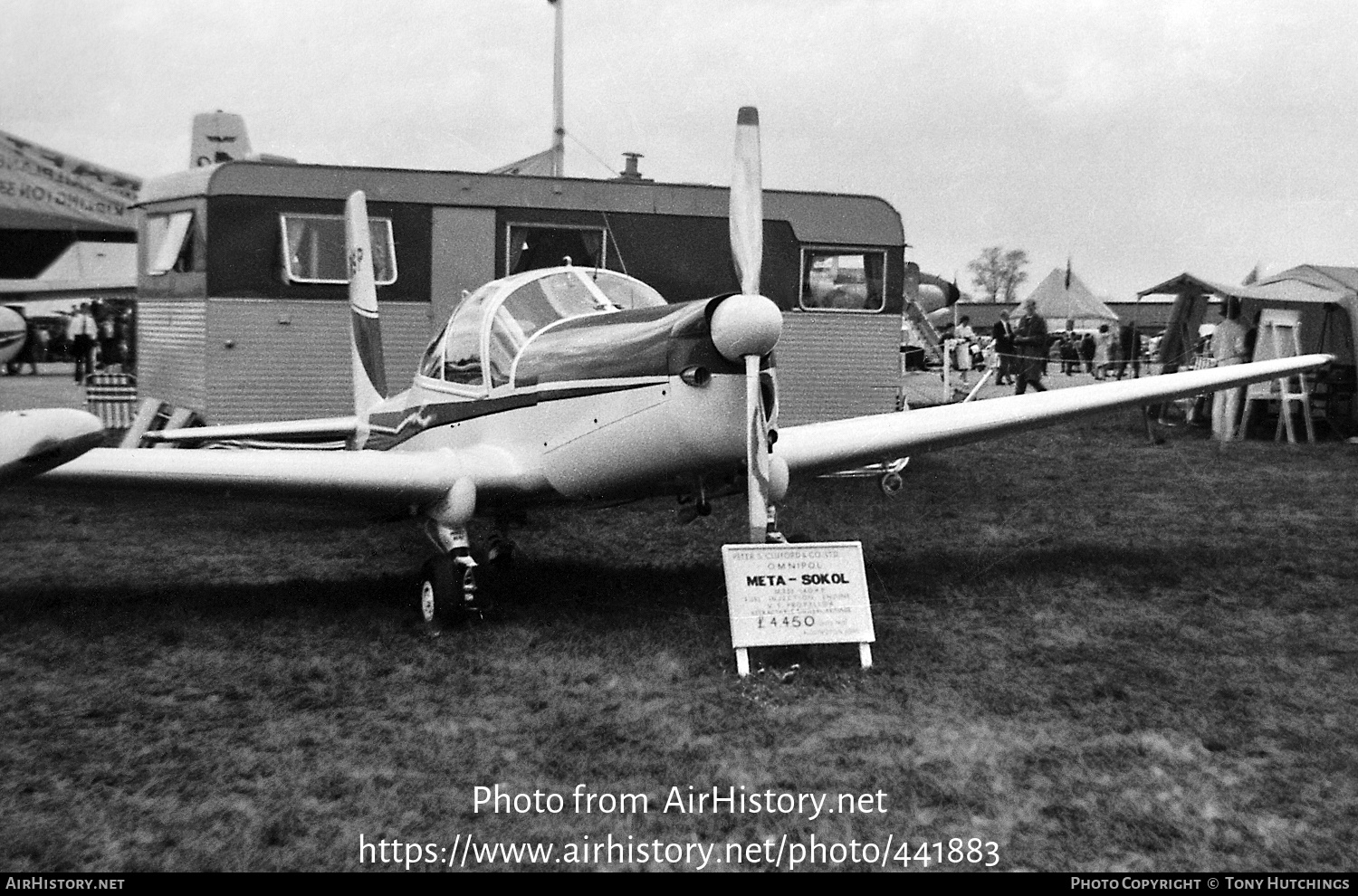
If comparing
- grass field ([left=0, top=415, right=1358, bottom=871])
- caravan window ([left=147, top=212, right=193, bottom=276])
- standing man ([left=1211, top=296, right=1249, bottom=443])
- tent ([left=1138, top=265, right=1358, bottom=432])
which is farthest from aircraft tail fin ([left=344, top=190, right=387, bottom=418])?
tent ([left=1138, top=265, right=1358, bottom=432])

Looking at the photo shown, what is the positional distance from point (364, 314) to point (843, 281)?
15.5 ft

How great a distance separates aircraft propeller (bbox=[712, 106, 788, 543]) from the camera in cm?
541

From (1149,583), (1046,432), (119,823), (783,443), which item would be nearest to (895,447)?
(783,443)

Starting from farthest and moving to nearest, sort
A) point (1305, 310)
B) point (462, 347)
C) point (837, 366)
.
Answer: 1. point (1305, 310)
2. point (837, 366)
3. point (462, 347)

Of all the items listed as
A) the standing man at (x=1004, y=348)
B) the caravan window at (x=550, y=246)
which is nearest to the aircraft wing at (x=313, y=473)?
the caravan window at (x=550, y=246)

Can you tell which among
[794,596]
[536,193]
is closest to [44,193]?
[794,596]

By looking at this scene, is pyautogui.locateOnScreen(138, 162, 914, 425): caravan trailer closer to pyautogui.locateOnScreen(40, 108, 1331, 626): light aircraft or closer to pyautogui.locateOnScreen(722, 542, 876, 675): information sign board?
pyautogui.locateOnScreen(40, 108, 1331, 626): light aircraft

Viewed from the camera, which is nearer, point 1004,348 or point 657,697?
point 657,697

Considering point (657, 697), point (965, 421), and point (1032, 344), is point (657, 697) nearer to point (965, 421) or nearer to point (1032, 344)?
point (965, 421)

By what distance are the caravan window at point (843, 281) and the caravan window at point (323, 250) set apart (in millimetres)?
3820

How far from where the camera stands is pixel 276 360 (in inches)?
408

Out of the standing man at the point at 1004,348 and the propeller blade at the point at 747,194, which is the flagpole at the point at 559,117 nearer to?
the propeller blade at the point at 747,194

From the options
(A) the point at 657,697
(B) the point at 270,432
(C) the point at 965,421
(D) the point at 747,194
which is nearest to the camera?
(A) the point at 657,697

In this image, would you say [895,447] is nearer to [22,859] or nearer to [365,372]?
[365,372]
